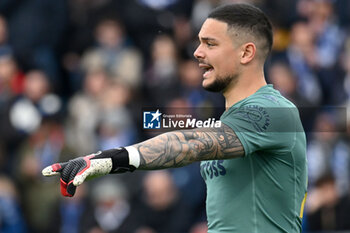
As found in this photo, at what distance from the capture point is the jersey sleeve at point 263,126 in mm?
3629

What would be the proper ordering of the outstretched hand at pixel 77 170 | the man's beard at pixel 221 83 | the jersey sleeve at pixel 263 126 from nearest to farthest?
the outstretched hand at pixel 77 170 < the jersey sleeve at pixel 263 126 < the man's beard at pixel 221 83

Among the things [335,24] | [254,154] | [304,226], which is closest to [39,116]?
[304,226]

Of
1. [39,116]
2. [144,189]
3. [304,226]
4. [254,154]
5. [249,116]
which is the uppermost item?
[249,116]

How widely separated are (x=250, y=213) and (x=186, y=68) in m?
5.24

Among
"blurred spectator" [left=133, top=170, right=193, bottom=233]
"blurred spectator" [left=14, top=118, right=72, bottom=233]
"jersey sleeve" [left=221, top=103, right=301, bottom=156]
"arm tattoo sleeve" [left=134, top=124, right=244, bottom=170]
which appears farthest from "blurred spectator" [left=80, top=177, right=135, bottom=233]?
"arm tattoo sleeve" [left=134, top=124, right=244, bottom=170]

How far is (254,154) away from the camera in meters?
3.85

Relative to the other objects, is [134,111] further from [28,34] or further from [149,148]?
[149,148]

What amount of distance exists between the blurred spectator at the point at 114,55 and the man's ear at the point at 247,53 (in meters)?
5.07

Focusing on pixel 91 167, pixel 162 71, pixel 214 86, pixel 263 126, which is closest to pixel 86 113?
pixel 162 71

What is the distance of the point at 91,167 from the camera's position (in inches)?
126

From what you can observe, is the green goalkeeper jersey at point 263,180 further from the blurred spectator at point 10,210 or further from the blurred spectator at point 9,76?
the blurred spectator at point 9,76

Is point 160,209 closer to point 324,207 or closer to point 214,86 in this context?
point 324,207

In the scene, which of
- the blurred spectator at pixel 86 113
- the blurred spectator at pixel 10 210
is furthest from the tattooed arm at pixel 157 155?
the blurred spectator at pixel 10 210

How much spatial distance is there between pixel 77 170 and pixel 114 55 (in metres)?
6.30
